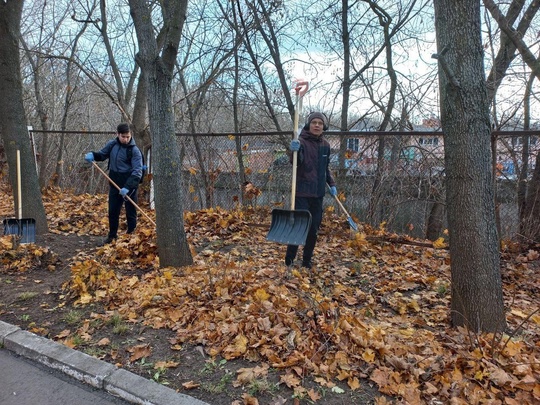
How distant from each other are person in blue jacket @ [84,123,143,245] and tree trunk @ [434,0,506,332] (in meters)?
4.36

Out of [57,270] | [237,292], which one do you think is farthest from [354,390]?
[57,270]

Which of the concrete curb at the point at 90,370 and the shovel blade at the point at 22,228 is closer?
the concrete curb at the point at 90,370

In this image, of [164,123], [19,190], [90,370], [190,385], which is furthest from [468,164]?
[19,190]

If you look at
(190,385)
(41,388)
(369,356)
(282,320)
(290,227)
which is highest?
(290,227)

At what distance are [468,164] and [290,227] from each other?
195cm

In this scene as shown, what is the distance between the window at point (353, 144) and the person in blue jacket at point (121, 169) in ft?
10.5

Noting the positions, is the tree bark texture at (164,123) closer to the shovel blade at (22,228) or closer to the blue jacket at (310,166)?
the blue jacket at (310,166)

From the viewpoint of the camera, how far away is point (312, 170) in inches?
195

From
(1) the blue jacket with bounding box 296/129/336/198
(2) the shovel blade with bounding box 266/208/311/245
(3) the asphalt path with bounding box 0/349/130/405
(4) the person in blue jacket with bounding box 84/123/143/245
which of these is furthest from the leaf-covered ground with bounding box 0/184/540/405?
(1) the blue jacket with bounding box 296/129/336/198

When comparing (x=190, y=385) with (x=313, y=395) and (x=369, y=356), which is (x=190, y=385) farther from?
(x=369, y=356)

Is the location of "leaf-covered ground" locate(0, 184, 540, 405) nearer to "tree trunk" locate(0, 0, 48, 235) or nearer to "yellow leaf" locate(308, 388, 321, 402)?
"yellow leaf" locate(308, 388, 321, 402)

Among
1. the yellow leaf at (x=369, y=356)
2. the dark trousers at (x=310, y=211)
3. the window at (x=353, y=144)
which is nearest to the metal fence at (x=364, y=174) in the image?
the window at (x=353, y=144)

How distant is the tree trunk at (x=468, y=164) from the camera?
3.43m

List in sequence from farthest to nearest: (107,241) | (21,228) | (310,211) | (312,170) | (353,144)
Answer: (353,144)
(107,241)
(21,228)
(310,211)
(312,170)
